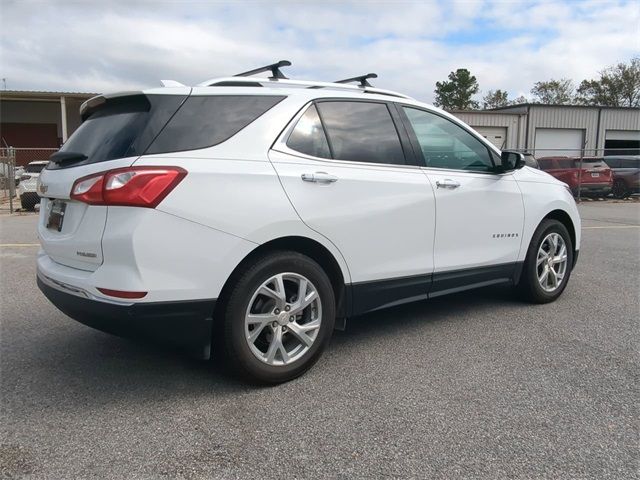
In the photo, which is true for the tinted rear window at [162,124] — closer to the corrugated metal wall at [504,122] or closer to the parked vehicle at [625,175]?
the parked vehicle at [625,175]

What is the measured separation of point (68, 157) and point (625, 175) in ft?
71.3

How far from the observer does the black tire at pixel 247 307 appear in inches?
122

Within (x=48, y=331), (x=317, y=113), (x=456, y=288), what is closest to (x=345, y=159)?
(x=317, y=113)

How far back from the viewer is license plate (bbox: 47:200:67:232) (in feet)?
10.6

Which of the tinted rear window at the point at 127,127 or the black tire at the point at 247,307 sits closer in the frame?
the tinted rear window at the point at 127,127

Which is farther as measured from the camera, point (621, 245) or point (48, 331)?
point (621, 245)

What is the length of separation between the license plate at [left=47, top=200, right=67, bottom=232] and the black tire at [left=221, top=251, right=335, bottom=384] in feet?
3.67

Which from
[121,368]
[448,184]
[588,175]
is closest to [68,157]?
[121,368]

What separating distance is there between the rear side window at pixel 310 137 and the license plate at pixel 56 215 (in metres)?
1.40

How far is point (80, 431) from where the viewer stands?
282 cm

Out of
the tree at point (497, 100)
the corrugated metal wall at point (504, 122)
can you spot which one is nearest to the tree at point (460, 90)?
the tree at point (497, 100)

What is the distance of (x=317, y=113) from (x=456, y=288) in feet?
5.98

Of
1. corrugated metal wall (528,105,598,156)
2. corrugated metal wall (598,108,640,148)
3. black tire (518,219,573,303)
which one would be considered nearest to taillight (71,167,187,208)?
black tire (518,219,573,303)

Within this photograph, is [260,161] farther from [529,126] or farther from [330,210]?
[529,126]
